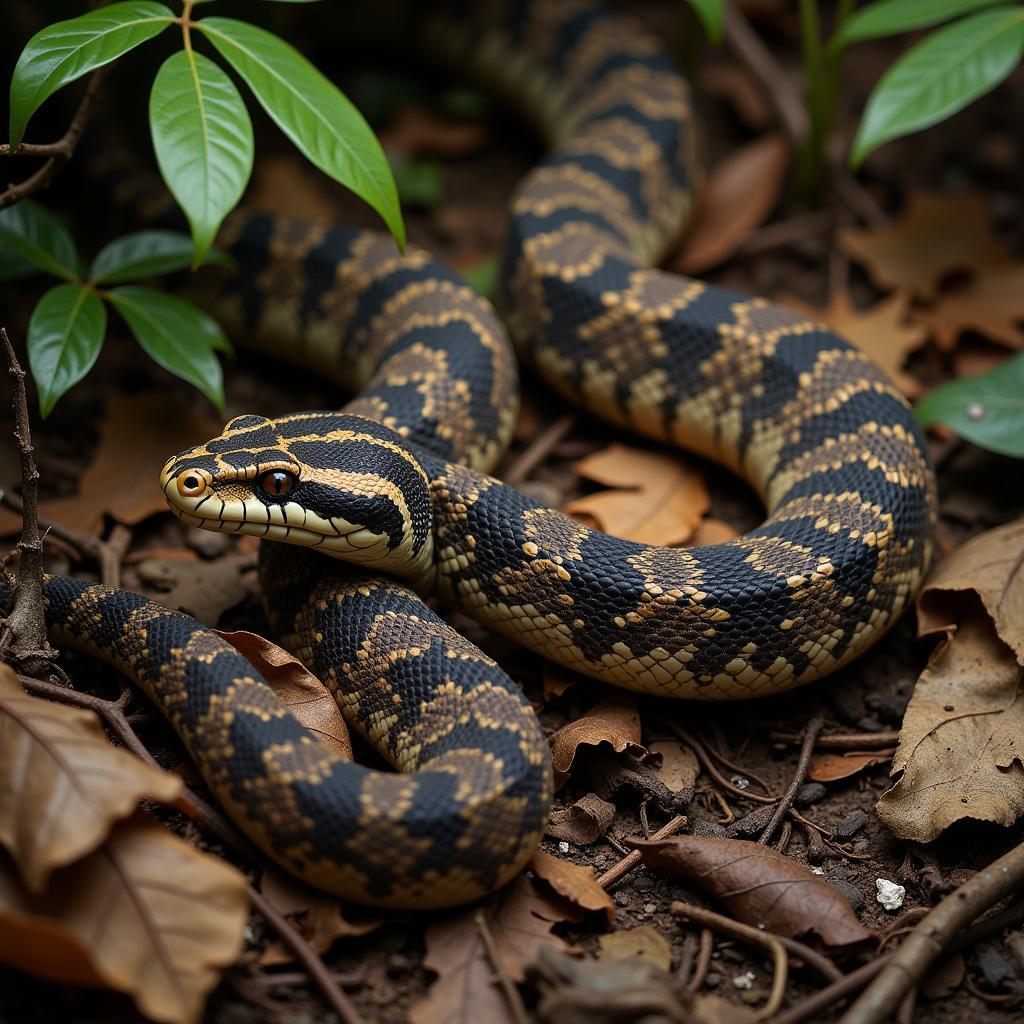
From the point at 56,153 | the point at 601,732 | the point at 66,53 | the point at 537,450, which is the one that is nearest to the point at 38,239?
the point at 56,153

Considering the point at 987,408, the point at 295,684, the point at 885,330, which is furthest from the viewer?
the point at 885,330

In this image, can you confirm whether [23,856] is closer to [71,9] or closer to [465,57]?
[71,9]

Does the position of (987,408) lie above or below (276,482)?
above

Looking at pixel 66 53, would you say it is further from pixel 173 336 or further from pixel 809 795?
pixel 809 795

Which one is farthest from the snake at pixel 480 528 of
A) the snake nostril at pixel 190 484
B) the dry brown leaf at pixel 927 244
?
the dry brown leaf at pixel 927 244

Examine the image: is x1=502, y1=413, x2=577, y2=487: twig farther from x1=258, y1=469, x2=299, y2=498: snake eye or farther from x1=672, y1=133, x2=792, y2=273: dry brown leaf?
x1=258, y1=469, x2=299, y2=498: snake eye
